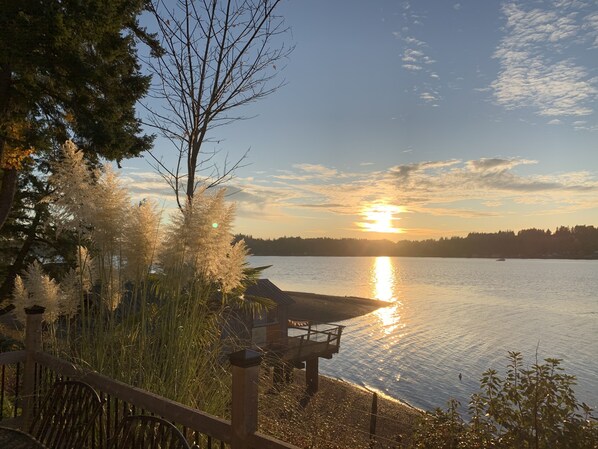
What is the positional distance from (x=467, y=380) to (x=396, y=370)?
484 centimetres

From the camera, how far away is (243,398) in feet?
9.18

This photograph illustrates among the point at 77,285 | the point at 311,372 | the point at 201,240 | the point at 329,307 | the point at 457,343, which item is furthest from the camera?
the point at 329,307

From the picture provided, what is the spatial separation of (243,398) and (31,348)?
3.32 metres

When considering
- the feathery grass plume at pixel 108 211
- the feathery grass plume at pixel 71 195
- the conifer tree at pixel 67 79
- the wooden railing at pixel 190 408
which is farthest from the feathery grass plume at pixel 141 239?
the conifer tree at pixel 67 79

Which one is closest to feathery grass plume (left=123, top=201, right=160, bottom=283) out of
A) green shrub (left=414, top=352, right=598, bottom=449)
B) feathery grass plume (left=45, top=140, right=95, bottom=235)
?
feathery grass plume (left=45, top=140, right=95, bottom=235)

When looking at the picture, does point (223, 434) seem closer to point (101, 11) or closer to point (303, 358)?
point (101, 11)

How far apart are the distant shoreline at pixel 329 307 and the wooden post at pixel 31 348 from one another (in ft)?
157

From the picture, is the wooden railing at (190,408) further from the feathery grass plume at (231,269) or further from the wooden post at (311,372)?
the wooden post at (311,372)

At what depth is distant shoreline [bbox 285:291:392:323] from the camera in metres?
55.9

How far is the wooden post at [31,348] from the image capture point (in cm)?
490

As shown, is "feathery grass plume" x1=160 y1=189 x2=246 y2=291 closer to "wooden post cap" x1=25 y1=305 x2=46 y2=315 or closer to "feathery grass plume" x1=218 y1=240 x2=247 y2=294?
"feathery grass plume" x1=218 y1=240 x2=247 y2=294

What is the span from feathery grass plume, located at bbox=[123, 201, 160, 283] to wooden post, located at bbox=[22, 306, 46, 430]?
4.27ft

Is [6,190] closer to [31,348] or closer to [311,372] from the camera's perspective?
[31,348]

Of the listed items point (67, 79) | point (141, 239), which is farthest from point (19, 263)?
point (141, 239)
